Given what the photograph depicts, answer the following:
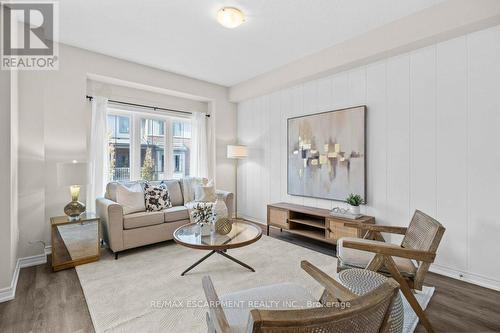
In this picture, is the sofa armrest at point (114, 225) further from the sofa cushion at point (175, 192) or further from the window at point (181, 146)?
the window at point (181, 146)

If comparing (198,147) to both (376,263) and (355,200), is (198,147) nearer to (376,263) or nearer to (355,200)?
(355,200)

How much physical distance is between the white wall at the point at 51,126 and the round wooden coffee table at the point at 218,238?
6.11ft

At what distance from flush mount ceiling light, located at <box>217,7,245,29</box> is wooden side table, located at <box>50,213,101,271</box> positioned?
2.69 metres

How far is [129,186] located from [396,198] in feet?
11.9

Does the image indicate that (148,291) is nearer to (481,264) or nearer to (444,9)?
(481,264)

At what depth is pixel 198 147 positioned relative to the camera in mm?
4926

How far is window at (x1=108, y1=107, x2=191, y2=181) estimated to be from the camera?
4.11 meters

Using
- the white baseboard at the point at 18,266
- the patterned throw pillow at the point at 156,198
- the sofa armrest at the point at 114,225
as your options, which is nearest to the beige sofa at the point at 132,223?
the sofa armrest at the point at 114,225

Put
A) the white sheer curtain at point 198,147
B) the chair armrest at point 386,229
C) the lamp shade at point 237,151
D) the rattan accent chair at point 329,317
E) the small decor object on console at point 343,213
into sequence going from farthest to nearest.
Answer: the white sheer curtain at point 198,147, the lamp shade at point 237,151, the small decor object on console at point 343,213, the chair armrest at point 386,229, the rattan accent chair at point 329,317

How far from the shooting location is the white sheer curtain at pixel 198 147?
491 centimetres

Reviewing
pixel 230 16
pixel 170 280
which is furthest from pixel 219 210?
pixel 230 16

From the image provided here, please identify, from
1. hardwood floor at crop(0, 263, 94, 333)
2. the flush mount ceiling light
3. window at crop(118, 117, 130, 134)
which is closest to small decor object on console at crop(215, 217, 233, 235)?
hardwood floor at crop(0, 263, 94, 333)

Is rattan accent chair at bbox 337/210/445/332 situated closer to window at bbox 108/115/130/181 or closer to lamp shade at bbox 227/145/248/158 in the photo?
lamp shade at bbox 227/145/248/158

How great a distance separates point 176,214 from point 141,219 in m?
0.49
